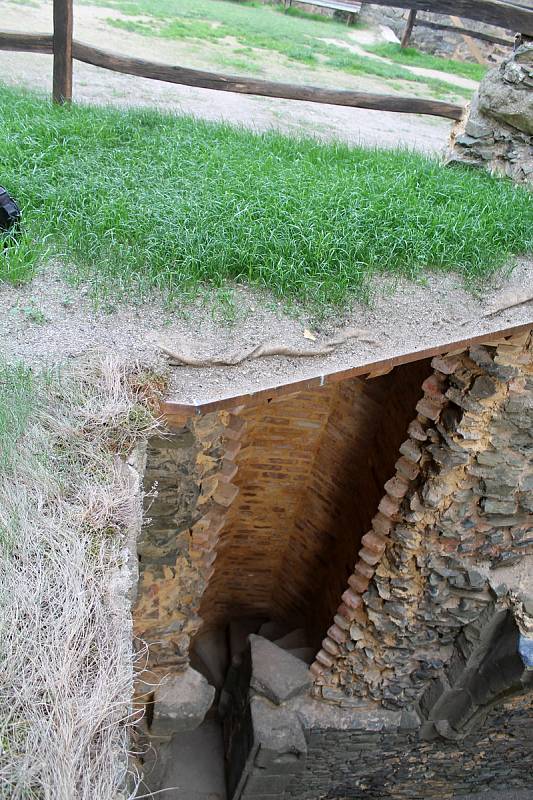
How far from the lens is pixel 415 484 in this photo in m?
4.75

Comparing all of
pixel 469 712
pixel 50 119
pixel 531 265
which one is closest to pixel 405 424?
pixel 531 265

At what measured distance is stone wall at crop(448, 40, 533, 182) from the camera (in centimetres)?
557

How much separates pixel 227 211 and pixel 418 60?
27.1 feet

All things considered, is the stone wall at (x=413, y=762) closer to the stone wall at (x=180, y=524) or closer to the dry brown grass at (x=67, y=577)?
the stone wall at (x=180, y=524)

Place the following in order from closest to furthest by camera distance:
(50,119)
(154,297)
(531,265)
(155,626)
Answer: (154,297) → (531,265) → (155,626) → (50,119)

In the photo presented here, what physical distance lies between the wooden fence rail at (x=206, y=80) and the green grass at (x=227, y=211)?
1.30 ft

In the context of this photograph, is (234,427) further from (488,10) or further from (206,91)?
(206,91)

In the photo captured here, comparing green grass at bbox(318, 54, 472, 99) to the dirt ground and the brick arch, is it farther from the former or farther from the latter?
the brick arch

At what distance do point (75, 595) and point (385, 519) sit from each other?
323cm

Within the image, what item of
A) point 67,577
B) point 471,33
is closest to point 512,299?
point 67,577

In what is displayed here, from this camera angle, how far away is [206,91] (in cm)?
746

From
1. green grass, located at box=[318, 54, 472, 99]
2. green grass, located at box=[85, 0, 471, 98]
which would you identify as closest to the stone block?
green grass, located at box=[85, 0, 471, 98]

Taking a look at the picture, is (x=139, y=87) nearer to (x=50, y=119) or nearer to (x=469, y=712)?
(x=50, y=119)

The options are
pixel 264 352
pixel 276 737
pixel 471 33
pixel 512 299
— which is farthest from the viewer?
pixel 471 33
